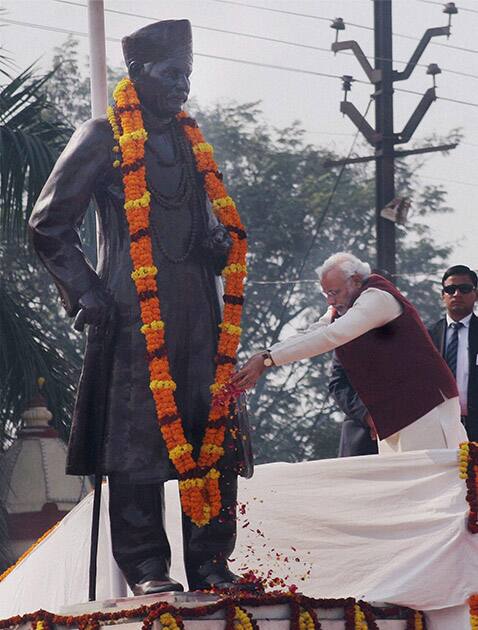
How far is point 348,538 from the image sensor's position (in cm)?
706

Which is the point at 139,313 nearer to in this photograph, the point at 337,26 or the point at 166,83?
the point at 166,83

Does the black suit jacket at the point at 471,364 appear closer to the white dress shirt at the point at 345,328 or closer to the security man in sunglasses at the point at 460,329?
the security man in sunglasses at the point at 460,329

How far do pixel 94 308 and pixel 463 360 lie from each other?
2954mm

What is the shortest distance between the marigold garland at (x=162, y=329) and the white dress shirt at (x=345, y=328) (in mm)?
410

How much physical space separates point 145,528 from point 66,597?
4.34 feet

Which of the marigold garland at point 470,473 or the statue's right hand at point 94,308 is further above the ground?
the statue's right hand at point 94,308

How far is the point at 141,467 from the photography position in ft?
20.5

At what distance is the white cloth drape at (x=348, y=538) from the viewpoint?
672 centimetres

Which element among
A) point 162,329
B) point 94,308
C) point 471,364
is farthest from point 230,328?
point 471,364

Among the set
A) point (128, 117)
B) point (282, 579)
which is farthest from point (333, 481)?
point (128, 117)

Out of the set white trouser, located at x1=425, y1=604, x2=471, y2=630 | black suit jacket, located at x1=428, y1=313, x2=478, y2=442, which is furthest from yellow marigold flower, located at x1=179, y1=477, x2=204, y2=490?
black suit jacket, located at x1=428, y1=313, x2=478, y2=442

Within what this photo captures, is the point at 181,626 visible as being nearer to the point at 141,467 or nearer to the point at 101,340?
the point at 141,467

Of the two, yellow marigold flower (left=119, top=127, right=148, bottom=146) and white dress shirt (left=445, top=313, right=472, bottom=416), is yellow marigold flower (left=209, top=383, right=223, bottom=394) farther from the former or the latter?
white dress shirt (left=445, top=313, right=472, bottom=416)

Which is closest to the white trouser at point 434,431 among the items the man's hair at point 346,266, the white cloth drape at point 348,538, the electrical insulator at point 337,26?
the white cloth drape at point 348,538
